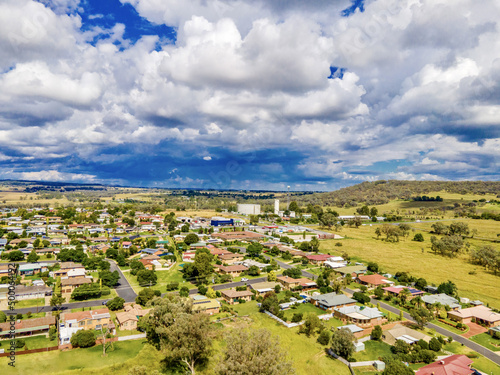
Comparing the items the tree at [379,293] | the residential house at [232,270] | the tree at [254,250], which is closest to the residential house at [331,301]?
the tree at [379,293]

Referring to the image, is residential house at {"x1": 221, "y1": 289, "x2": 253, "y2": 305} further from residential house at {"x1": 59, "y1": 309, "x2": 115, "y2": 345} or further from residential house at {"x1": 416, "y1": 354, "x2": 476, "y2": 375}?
residential house at {"x1": 416, "y1": 354, "x2": 476, "y2": 375}

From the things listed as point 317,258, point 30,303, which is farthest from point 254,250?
point 30,303

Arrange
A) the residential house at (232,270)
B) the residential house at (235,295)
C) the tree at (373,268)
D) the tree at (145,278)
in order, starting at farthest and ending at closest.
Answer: the tree at (373,268) < the residential house at (232,270) < the tree at (145,278) < the residential house at (235,295)

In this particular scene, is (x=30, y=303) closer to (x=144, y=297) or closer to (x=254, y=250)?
(x=144, y=297)

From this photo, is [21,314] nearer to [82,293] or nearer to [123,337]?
[82,293]

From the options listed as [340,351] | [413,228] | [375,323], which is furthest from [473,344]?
[413,228]

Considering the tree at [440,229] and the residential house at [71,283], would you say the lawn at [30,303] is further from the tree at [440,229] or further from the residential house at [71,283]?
the tree at [440,229]
